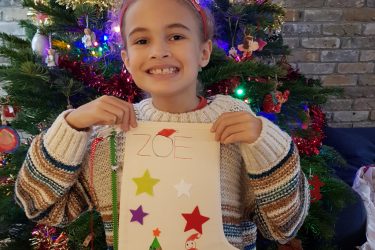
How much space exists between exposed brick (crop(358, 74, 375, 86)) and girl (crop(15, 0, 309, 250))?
1879 millimetres

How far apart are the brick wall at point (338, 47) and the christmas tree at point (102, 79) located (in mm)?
1060

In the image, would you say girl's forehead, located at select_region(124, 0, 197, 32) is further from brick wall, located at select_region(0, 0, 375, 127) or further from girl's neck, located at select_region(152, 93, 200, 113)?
brick wall, located at select_region(0, 0, 375, 127)

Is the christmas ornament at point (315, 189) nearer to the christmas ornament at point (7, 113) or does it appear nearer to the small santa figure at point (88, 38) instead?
the small santa figure at point (88, 38)

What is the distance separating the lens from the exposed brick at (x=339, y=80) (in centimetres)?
241

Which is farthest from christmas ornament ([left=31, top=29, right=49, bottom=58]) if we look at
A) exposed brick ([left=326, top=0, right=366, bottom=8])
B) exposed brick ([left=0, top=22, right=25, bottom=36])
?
exposed brick ([left=326, top=0, right=366, bottom=8])

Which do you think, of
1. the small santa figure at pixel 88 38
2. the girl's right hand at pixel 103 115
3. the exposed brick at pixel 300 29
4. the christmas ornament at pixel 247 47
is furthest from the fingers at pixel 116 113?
the exposed brick at pixel 300 29

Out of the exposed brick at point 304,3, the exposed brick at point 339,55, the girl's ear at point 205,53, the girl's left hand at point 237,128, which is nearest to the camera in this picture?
the girl's left hand at point 237,128

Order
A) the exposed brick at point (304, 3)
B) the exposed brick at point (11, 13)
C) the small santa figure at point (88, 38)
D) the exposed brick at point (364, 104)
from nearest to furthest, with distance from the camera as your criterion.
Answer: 1. the small santa figure at point (88, 38)
2. the exposed brick at point (11, 13)
3. the exposed brick at point (304, 3)
4. the exposed brick at point (364, 104)

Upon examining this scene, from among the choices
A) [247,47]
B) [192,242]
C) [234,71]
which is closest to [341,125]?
[247,47]

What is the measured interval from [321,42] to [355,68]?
29 centimetres

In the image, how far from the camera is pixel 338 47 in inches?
93.0

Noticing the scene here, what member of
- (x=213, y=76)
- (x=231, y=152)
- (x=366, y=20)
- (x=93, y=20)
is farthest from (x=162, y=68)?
(x=366, y=20)

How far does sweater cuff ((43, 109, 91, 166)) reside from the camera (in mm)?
737

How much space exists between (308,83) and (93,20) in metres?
0.80
